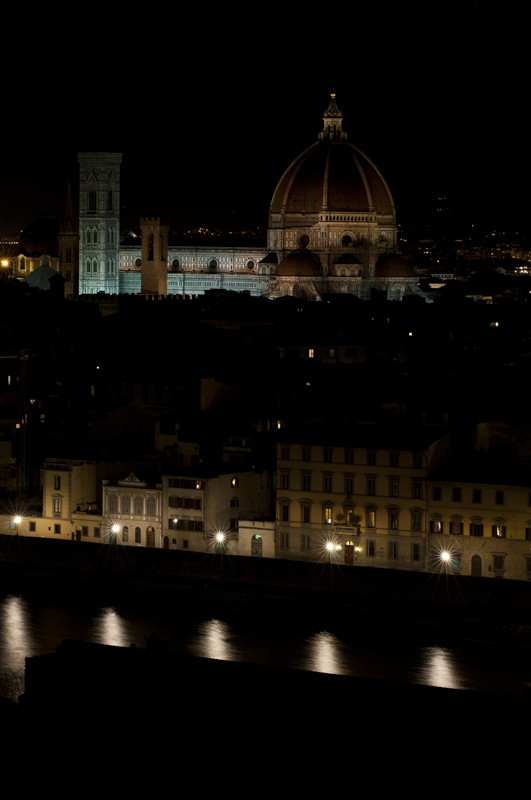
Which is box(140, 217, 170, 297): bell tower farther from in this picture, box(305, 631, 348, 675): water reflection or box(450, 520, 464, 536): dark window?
box(305, 631, 348, 675): water reflection

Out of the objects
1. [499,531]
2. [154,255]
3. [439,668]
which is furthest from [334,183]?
[439,668]

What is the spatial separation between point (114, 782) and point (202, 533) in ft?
30.1

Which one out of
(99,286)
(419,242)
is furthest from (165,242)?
(419,242)

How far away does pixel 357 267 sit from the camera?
60938 mm

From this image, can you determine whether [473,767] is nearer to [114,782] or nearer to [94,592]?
[114,782]

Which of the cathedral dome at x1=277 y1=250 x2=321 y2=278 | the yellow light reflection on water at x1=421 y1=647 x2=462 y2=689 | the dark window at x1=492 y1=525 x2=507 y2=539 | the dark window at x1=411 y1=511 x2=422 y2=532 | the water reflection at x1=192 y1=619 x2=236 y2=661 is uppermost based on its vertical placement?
the cathedral dome at x1=277 y1=250 x2=321 y2=278

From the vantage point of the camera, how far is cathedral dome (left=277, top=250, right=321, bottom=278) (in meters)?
59.4

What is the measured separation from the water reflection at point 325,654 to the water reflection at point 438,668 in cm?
94

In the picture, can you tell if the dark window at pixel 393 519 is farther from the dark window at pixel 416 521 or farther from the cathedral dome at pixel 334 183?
the cathedral dome at pixel 334 183

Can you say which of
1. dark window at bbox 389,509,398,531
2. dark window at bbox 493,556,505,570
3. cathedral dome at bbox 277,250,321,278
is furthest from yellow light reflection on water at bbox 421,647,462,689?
cathedral dome at bbox 277,250,321,278

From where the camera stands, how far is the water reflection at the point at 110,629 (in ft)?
66.5

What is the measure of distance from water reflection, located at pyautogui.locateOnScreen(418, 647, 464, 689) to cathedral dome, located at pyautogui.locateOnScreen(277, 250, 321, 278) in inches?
1582

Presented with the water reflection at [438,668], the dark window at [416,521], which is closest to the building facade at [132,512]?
the dark window at [416,521]

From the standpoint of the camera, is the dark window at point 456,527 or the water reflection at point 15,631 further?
the dark window at point 456,527
